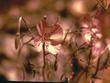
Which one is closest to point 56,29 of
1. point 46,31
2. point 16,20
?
point 46,31

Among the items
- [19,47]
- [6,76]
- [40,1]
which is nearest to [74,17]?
[40,1]

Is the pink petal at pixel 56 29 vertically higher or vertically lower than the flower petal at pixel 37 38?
higher

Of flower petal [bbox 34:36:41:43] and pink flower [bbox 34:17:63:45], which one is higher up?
pink flower [bbox 34:17:63:45]

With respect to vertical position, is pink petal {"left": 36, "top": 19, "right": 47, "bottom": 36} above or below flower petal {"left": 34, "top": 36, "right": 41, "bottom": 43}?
above

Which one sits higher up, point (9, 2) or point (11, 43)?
point (9, 2)

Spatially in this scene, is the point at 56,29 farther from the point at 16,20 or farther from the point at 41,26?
the point at 16,20

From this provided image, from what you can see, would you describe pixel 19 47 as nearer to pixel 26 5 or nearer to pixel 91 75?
pixel 26 5

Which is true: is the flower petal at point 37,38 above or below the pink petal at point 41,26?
below

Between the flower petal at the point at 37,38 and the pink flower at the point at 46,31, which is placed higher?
the pink flower at the point at 46,31
